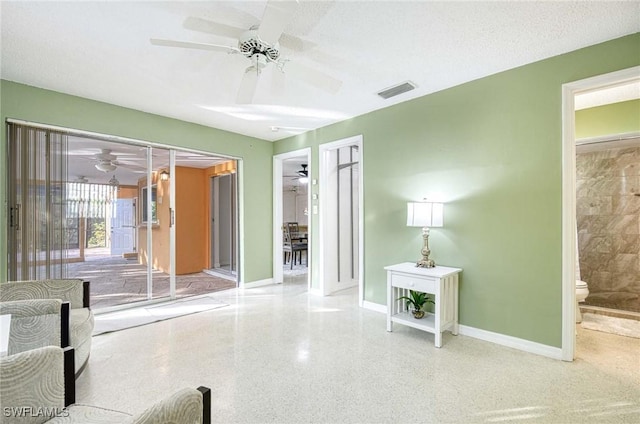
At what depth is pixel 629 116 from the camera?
333cm

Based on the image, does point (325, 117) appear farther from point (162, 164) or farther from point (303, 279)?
point (303, 279)

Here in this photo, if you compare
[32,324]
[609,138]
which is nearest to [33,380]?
[32,324]

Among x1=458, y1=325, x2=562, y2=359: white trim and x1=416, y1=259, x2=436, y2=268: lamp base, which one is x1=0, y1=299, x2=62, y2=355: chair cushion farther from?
x1=458, y1=325, x2=562, y2=359: white trim

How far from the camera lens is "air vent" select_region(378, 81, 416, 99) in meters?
Result: 3.04

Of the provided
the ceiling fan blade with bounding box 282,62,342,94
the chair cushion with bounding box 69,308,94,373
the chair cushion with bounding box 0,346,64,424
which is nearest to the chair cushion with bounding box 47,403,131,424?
the chair cushion with bounding box 0,346,64,424

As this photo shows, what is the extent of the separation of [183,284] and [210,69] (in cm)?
381

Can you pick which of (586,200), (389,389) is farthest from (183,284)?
(586,200)

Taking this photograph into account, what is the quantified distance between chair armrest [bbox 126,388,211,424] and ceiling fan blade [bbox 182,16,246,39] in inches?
72.7

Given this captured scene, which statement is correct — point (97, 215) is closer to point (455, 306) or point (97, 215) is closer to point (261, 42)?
point (261, 42)

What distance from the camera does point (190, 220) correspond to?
632cm

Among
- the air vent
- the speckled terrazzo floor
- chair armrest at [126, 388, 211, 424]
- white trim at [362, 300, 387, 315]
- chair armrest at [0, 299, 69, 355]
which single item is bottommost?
the speckled terrazzo floor

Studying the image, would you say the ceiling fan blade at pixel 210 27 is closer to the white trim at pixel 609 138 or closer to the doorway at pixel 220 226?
the white trim at pixel 609 138

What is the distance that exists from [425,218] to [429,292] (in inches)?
28.5

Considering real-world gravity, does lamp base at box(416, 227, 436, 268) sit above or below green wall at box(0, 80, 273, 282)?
below
